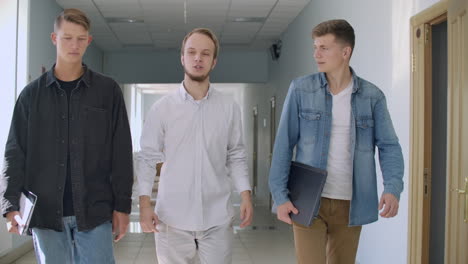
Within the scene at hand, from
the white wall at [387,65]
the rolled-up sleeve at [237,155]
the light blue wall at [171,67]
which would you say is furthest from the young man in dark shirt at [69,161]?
the light blue wall at [171,67]

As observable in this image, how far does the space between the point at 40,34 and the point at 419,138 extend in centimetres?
470

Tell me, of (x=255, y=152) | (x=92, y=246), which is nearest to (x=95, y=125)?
(x=92, y=246)

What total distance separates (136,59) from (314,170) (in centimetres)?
978

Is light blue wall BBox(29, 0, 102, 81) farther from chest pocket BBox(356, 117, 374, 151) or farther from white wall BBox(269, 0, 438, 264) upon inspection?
chest pocket BBox(356, 117, 374, 151)

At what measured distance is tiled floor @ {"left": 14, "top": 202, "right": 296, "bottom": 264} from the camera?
5285mm

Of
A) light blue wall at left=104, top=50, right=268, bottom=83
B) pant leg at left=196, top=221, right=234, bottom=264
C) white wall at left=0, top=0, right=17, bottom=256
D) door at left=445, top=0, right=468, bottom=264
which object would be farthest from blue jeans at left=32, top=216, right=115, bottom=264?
light blue wall at left=104, top=50, right=268, bottom=83

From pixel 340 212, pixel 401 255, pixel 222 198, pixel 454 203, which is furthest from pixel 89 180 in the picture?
pixel 401 255

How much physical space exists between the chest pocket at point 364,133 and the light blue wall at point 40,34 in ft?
15.5

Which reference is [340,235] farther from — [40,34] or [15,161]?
[40,34]

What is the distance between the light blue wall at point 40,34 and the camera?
601 cm

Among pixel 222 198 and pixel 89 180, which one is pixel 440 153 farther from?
pixel 89 180

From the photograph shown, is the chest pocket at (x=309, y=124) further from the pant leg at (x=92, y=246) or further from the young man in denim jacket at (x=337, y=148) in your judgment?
the pant leg at (x=92, y=246)

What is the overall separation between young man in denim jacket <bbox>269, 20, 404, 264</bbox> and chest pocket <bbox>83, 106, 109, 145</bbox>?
0.70 m

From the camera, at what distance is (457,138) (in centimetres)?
262
